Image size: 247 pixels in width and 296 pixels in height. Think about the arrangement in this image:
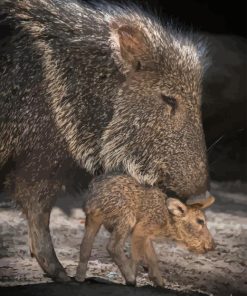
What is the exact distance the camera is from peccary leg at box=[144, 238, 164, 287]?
9.77ft

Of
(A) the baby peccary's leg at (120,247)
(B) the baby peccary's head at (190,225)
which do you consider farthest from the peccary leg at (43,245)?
(B) the baby peccary's head at (190,225)

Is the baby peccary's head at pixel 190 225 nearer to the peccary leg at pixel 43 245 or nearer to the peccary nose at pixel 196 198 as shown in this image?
the peccary nose at pixel 196 198

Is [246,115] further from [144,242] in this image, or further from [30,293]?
[30,293]

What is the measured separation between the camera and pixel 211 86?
4879mm

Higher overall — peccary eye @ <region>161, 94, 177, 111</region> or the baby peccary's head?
peccary eye @ <region>161, 94, 177, 111</region>

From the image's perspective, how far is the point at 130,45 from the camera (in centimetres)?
299

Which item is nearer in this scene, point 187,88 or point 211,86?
point 187,88

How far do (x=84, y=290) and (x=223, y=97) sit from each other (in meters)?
2.43

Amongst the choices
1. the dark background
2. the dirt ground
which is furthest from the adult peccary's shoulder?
the dark background

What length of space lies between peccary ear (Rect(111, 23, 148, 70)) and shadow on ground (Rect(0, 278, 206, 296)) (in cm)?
86

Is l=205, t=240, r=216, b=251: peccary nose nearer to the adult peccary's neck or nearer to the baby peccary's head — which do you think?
the baby peccary's head

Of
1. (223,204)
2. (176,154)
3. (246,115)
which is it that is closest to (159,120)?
(176,154)

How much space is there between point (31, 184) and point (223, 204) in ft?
6.80

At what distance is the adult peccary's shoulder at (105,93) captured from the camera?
9.70 ft
